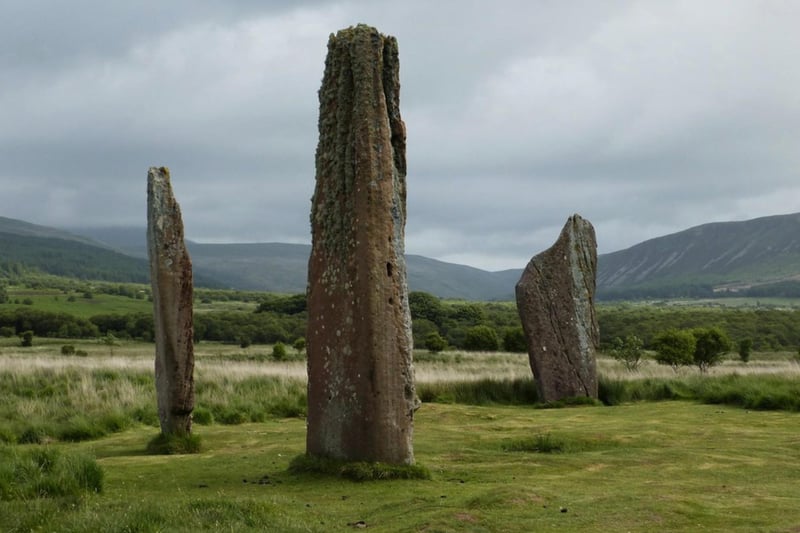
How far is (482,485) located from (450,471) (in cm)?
106

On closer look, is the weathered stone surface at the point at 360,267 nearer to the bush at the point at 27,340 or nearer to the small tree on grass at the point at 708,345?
the small tree on grass at the point at 708,345

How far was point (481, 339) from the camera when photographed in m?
49.0

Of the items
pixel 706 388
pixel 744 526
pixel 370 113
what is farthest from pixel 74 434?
pixel 706 388

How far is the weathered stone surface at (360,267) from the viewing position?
33.8 ft

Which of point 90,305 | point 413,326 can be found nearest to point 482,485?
point 413,326

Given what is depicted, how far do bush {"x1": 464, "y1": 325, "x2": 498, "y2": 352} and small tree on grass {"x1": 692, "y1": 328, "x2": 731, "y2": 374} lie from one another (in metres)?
17.2

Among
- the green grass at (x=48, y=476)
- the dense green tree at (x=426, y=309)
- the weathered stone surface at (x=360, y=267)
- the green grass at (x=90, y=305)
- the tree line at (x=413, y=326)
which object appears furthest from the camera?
the green grass at (x=90, y=305)

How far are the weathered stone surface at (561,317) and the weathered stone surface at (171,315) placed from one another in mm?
10946

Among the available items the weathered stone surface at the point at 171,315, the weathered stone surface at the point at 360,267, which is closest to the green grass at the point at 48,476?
the weathered stone surface at the point at 360,267

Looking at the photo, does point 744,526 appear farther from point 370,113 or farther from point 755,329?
point 755,329

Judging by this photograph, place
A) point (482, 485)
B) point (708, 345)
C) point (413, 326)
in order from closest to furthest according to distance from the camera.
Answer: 1. point (482, 485)
2. point (708, 345)
3. point (413, 326)

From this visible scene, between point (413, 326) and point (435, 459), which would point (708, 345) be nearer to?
point (435, 459)

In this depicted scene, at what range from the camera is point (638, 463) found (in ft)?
36.9

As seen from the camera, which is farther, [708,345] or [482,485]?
[708,345]
